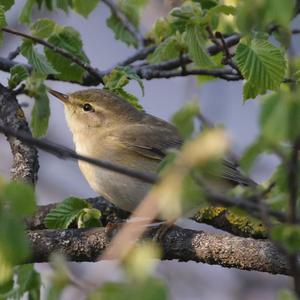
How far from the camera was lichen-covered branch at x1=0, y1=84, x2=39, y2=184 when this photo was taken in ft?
15.1

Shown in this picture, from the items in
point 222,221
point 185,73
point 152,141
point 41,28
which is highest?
point 41,28

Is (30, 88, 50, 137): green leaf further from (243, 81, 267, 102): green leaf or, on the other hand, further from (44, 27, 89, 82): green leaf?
(243, 81, 267, 102): green leaf

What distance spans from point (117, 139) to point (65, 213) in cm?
124

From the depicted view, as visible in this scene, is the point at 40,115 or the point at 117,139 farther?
the point at 117,139

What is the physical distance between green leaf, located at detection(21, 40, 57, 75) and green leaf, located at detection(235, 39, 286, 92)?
3.74 ft

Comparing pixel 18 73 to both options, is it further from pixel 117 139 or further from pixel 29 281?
pixel 29 281

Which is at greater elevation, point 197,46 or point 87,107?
point 197,46

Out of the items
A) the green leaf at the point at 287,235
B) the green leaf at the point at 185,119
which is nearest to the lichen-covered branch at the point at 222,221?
the green leaf at the point at 185,119

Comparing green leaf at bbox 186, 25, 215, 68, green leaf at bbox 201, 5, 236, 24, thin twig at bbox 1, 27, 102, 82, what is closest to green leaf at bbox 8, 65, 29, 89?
thin twig at bbox 1, 27, 102, 82

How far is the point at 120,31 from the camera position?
18.1ft

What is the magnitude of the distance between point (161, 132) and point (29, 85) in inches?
82.4

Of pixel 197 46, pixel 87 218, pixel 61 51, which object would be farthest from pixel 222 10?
pixel 87 218

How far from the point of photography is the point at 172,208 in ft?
6.38

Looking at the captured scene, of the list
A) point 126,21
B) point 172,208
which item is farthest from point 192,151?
point 126,21
